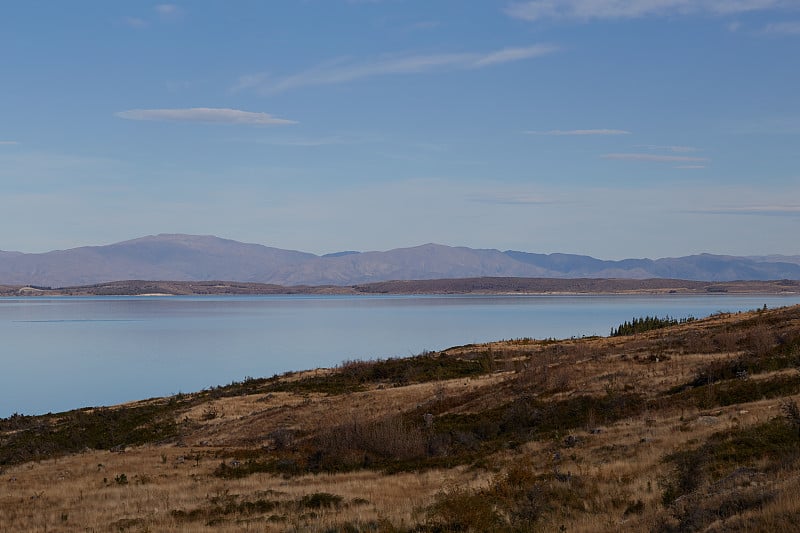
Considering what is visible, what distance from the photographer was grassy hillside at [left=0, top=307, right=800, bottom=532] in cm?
1240

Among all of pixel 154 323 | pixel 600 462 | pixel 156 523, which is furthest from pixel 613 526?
pixel 154 323

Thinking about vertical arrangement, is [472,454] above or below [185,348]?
above

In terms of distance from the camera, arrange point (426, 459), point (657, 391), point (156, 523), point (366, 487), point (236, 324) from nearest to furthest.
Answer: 1. point (156, 523)
2. point (366, 487)
3. point (426, 459)
4. point (657, 391)
5. point (236, 324)

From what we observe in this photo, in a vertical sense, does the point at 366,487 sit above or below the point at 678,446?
below

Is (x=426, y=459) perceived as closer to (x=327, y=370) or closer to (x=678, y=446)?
(x=678, y=446)

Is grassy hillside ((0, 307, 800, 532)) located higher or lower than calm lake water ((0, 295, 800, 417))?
higher

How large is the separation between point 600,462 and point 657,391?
8.73 metres

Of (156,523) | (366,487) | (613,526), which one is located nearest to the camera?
(613,526)

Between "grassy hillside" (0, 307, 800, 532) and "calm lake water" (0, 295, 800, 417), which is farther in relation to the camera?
"calm lake water" (0, 295, 800, 417)

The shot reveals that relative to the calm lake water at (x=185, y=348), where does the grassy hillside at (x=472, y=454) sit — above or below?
above

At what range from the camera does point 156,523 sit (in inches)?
588

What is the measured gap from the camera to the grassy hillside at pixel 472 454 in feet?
40.7

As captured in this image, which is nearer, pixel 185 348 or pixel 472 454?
pixel 472 454

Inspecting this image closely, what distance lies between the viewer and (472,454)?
20.4 metres
